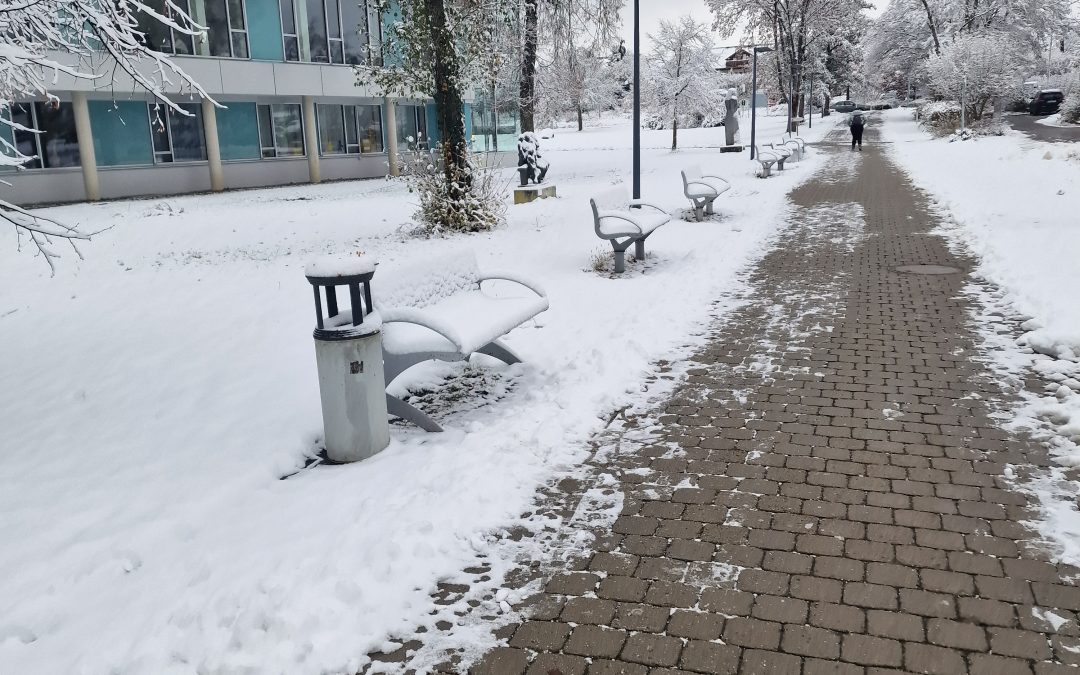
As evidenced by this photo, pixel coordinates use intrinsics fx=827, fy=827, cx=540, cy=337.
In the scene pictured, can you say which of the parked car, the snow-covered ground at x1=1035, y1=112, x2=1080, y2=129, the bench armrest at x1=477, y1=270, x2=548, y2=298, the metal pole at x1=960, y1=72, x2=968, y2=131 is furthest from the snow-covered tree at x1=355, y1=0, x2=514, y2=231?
the parked car

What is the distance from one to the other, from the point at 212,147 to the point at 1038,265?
2213 centimetres

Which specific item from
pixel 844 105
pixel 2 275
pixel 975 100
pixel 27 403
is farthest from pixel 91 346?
pixel 844 105

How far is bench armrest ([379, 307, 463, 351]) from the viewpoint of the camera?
15.7 feet

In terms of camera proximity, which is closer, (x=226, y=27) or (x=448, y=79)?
(x=448, y=79)

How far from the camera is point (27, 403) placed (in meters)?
6.16

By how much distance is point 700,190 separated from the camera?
522 inches

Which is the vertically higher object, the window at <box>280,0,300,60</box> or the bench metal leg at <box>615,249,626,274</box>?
the window at <box>280,0,300,60</box>

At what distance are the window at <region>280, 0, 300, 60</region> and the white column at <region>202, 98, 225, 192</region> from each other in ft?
9.72

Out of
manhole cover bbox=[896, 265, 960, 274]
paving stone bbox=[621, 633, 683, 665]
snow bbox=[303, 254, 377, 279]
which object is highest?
snow bbox=[303, 254, 377, 279]

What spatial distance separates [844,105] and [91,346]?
77.4 meters

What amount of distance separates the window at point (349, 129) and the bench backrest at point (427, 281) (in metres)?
23.7

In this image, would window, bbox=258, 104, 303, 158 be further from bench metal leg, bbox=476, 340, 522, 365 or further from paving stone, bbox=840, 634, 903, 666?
paving stone, bbox=840, 634, 903, 666

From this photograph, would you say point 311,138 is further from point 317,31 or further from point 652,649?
point 652,649

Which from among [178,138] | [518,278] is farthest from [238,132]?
[518,278]
